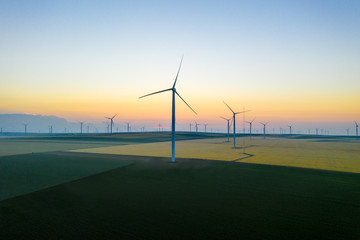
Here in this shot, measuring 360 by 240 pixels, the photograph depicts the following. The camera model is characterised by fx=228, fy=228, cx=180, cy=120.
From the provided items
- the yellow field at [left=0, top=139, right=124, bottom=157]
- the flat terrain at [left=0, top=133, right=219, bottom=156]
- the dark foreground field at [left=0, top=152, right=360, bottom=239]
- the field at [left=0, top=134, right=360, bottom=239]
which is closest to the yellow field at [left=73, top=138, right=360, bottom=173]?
the field at [left=0, top=134, right=360, bottom=239]

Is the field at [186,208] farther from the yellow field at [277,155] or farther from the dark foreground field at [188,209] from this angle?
the yellow field at [277,155]

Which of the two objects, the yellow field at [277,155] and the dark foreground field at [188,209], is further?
the yellow field at [277,155]

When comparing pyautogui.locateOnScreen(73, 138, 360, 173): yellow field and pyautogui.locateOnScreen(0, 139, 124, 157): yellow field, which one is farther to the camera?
pyautogui.locateOnScreen(0, 139, 124, 157): yellow field

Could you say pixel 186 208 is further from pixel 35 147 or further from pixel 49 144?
pixel 49 144

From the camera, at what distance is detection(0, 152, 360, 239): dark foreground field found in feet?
32.9

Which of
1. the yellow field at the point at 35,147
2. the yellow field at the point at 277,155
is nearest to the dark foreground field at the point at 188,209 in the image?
the yellow field at the point at 277,155

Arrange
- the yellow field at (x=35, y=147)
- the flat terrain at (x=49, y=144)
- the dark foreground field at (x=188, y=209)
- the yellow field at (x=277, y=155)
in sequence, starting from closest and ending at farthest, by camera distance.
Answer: the dark foreground field at (x=188, y=209) < the yellow field at (x=277, y=155) < the yellow field at (x=35, y=147) < the flat terrain at (x=49, y=144)

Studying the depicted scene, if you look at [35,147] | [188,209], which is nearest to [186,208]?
[188,209]

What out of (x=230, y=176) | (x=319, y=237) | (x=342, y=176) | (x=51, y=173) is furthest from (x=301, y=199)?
(x=51, y=173)

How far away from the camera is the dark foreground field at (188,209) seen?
10.0m

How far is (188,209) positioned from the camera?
12.9 m

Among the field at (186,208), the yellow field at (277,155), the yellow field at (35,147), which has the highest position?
the field at (186,208)

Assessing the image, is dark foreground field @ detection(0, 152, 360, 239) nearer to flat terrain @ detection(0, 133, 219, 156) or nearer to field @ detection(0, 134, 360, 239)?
field @ detection(0, 134, 360, 239)

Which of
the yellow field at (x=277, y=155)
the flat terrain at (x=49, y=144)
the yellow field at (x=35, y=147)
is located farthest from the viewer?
the flat terrain at (x=49, y=144)
